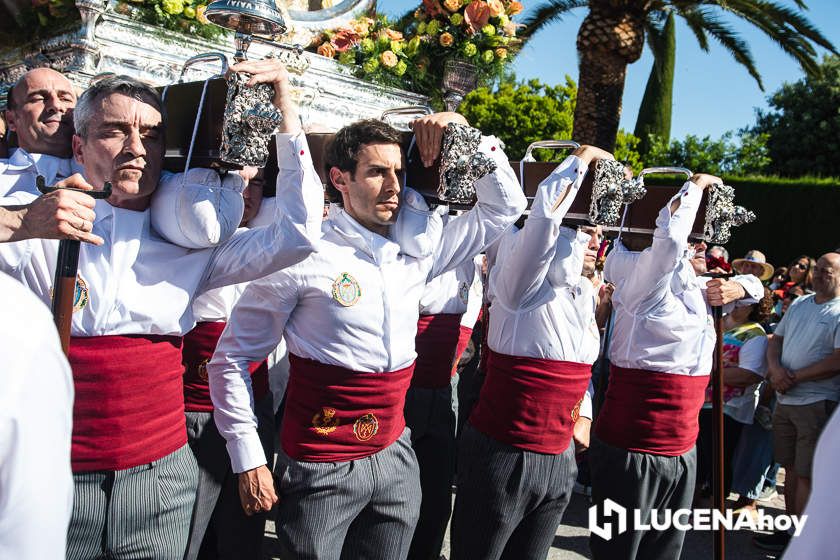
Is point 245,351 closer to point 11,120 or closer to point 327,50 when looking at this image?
point 11,120

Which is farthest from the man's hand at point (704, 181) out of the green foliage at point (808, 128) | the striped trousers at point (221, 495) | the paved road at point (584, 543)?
the green foliage at point (808, 128)

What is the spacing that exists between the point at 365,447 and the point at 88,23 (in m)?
3.29

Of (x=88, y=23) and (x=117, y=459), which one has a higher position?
(x=88, y=23)

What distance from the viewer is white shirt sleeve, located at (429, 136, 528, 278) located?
2961 mm

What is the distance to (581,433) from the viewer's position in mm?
3463

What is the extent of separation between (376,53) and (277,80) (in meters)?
→ 3.76

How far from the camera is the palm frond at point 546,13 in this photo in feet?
42.1

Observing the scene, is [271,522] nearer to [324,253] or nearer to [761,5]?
[324,253]

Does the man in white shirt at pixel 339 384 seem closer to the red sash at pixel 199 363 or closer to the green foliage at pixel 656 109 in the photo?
the red sash at pixel 199 363

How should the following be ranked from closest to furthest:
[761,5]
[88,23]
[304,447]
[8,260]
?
[8,260] < [304,447] < [88,23] < [761,5]

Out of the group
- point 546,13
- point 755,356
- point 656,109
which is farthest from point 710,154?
point 755,356

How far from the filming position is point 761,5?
12.8 metres

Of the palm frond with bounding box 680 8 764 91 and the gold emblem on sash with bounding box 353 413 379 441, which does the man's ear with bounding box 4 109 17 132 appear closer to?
the gold emblem on sash with bounding box 353 413 379 441

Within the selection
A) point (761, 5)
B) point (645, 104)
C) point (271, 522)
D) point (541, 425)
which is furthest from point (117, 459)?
point (645, 104)
